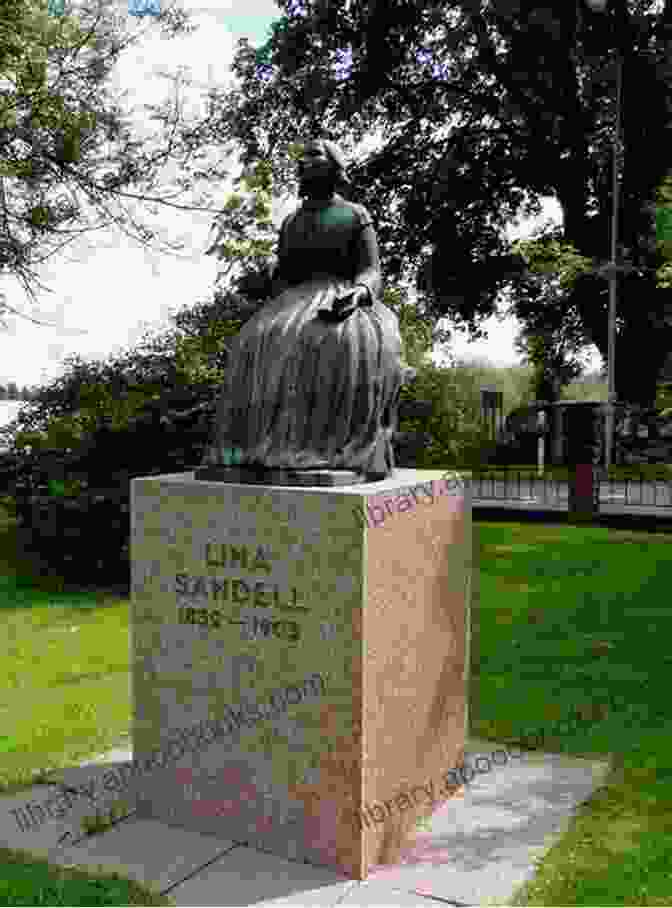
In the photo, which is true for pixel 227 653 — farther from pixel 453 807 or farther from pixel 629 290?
pixel 629 290

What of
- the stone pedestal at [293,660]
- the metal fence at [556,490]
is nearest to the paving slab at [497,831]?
the stone pedestal at [293,660]

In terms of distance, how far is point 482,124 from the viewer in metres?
20.9

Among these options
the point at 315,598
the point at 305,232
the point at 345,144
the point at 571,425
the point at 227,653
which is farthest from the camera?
the point at 345,144

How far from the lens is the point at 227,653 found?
4012 millimetres

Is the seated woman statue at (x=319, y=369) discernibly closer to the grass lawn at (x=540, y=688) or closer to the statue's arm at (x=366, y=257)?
the statue's arm at (x=366, y=257)

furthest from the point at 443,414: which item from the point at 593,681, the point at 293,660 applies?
the point at 293,660

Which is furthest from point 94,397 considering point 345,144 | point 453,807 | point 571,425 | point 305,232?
point 345,144

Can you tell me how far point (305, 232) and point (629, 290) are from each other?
58.5 feet

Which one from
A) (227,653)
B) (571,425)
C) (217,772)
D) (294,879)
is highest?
(571,425)

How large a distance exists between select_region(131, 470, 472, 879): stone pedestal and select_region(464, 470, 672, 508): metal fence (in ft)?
38.2

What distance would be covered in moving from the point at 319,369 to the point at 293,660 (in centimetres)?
127

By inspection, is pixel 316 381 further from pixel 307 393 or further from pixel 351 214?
pixel 351 214

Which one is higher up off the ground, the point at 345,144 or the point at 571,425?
the point at 345,144

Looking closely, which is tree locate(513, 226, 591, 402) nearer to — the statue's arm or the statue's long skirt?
the statue's arm
